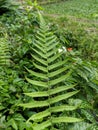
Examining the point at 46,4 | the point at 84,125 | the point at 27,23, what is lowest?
the point at 46,4

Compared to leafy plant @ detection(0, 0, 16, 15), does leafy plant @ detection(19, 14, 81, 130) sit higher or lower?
higher

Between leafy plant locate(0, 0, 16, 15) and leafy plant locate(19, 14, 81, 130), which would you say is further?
leafy plant locate(0, 0, 16, 15)

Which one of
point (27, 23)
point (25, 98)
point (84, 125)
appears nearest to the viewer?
point (84, 125)

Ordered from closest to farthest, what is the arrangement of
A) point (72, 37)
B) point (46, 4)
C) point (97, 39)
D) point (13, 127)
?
point (13, 127)
point (72, 37)
point (97, 39)
point (46, 4)

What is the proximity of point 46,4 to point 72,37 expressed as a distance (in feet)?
70.3

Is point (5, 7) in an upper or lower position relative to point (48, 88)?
lower

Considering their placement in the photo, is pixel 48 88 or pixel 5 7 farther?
pixel 5 7

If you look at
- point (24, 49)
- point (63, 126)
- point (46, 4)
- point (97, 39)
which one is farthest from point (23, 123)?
point (46, 4)

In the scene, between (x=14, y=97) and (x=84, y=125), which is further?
(x=14, y=97)

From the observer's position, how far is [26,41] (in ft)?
10.4

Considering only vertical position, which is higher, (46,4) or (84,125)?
(84,125)

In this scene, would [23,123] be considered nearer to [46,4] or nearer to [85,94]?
[85,94]

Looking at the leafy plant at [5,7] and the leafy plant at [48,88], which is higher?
the leafy plant at [48,88]

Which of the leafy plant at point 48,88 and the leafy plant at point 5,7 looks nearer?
the leafy plant at point 48,88
